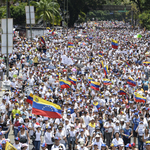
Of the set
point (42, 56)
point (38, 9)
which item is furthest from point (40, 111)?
point (38, 9)

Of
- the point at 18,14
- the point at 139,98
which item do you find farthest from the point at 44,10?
the point at 139,98

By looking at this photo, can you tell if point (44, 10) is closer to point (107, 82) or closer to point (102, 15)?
point (107, 82)

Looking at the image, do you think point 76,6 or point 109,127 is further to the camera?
point 76,6

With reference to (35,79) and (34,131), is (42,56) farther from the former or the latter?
(34,131)

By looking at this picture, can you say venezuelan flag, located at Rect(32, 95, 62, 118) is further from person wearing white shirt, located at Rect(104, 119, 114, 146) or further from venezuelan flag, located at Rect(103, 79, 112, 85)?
venezuelan flag, located at Rect(103, 79, 112, 85)

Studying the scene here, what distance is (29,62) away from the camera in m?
26.2

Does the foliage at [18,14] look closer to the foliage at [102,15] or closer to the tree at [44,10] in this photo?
the tree at [44,10]

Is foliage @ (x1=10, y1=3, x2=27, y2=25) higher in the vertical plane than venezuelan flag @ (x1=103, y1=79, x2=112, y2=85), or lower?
higher

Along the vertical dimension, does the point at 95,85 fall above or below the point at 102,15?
below

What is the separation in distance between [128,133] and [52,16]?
45219 millimetres

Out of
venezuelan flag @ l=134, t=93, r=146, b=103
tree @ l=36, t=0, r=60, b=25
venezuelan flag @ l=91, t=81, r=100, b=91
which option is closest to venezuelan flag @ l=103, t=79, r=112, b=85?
venezuelan flag @ l=91, t=81, r=100, b=91

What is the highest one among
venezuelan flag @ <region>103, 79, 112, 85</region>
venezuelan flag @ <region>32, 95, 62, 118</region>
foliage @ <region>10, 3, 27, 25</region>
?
foliage @ <region>10, 3, 27, 25</region>

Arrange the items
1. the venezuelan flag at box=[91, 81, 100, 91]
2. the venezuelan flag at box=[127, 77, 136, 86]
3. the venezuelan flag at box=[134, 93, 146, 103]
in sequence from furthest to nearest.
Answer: the venezuelan flag at box=[127, 77, 136, 86]
the venezuelan flag at box=[91, 81, 100, 91]
the venezuelan flag at box=[134, 93, 146, 103]

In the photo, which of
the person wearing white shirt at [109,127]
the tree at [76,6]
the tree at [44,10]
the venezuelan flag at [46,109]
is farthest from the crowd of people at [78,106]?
the tree at [76,6]
